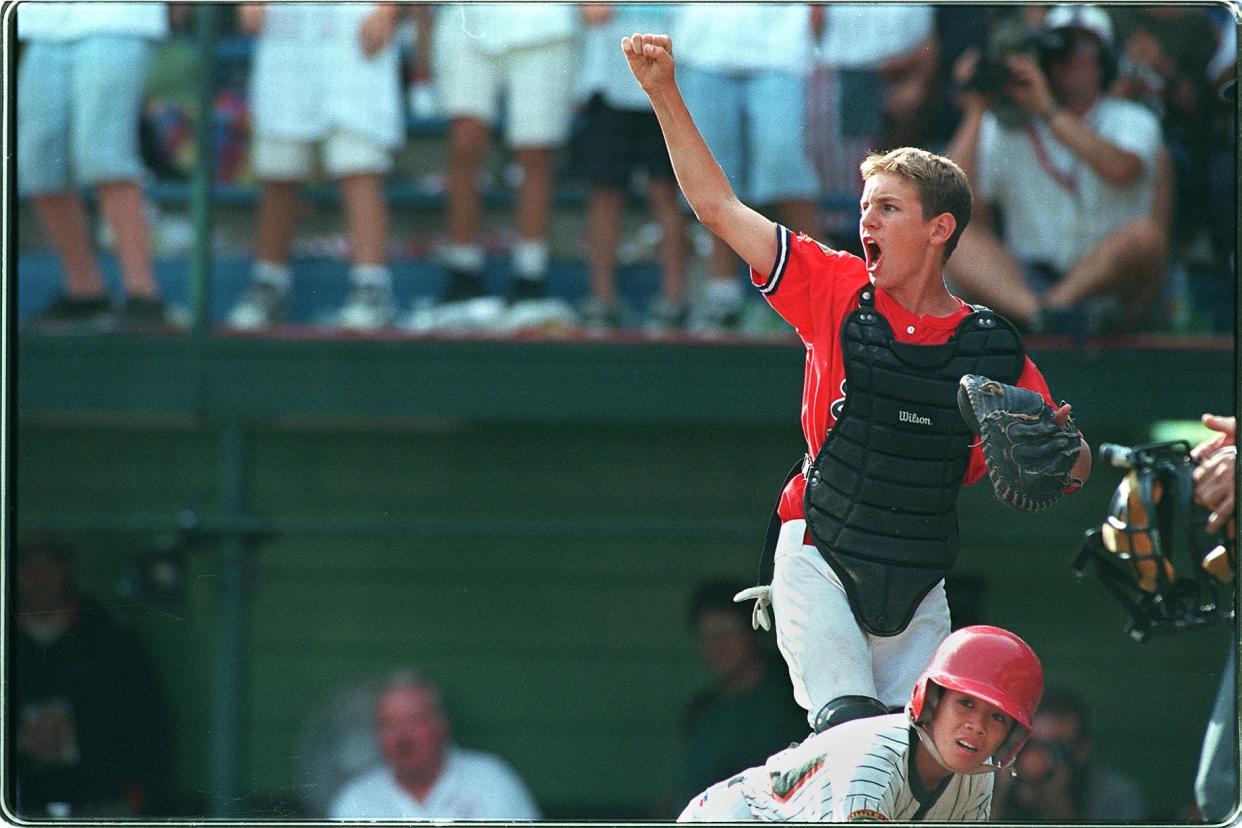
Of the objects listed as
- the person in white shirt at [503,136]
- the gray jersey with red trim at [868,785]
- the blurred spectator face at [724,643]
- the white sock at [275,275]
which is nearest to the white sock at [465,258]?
the person in white shirt at [503,136]

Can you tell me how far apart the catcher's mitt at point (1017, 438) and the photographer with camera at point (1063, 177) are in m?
0.42

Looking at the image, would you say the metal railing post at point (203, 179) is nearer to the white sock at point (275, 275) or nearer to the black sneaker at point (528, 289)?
the white sock at point (275, 275)

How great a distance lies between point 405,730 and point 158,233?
1313 millimetres

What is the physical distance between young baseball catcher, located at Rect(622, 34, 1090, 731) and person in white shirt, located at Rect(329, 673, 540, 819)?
0.72m

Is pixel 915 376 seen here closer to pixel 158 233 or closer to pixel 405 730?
pixel 405 730

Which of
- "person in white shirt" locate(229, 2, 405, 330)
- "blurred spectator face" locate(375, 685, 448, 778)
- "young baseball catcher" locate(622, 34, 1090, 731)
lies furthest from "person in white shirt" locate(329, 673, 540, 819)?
"person in white shirt" locate(229, 2, 405, 330)

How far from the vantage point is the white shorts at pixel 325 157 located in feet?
10.2

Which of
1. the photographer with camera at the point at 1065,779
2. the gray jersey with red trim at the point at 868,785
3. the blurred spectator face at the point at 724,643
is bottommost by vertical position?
the photographer with camera at the point at 1065,779

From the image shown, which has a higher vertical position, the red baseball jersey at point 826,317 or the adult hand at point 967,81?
the adult hand at point 967,81

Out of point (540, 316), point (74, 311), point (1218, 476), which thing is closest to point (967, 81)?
point (1218, 476)

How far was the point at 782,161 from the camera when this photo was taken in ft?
7.54

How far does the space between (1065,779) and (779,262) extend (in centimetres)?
102

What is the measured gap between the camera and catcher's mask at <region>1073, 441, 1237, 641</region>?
6.06 feet

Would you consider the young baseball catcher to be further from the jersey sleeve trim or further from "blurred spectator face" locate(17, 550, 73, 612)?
"blurred spectator face" locate(17, 550, 73, 612)
